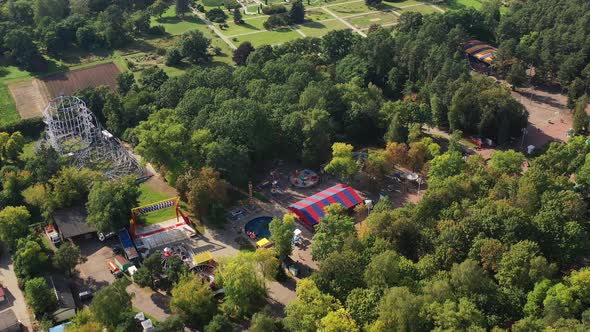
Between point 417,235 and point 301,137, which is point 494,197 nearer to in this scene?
point 417,235

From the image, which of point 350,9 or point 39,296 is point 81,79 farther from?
point 350,9

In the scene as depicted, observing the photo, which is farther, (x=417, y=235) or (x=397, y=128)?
(x=397, y=128)

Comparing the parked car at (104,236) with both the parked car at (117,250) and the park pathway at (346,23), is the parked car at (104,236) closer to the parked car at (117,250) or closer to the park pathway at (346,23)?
the parked car at (117,250)

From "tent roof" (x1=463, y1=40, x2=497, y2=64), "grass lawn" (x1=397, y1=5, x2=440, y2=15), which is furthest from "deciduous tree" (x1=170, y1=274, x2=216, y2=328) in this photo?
"grass lawn" (x1=397, y1=5, x2=440, y2=15)

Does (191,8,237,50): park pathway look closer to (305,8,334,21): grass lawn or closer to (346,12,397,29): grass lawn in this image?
(305,8,334,21): grass lawn

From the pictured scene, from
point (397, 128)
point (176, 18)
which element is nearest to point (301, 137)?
point (397, 128)

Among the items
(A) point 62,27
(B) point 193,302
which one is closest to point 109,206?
(B) point 193,302

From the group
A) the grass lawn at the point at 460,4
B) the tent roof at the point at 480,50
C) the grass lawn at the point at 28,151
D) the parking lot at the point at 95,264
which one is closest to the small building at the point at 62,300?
the parking lot at the point at 95,264
